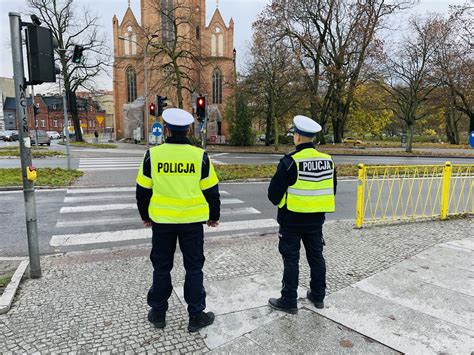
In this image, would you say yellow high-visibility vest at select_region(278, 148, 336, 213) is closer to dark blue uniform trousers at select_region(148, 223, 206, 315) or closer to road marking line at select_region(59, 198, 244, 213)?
dark blue uniform trousers at select_region(148, 223, 206, 315)

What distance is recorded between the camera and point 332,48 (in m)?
36.1

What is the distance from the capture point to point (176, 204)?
3084 mm

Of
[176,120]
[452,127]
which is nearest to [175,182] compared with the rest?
[176,120]

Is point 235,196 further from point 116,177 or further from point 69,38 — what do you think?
point 69,38

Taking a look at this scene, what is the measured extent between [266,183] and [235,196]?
8.72 ft

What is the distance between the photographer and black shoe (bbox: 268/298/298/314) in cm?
352

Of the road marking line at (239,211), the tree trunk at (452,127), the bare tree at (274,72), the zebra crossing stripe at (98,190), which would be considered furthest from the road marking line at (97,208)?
the tree trunk at (452,127)

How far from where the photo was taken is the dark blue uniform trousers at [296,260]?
137 inches

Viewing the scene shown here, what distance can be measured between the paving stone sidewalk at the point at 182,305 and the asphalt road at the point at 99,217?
2.70 ft

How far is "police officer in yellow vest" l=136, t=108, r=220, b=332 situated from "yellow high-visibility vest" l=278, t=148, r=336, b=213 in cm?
74

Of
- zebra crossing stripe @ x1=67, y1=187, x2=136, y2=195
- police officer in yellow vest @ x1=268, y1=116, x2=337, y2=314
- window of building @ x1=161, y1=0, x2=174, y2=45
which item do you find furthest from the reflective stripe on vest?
window of building @ x1=161, y1=0, x2=174, y2=45

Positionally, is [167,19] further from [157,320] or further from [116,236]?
[157,320]

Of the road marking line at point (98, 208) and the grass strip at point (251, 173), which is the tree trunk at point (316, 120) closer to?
the grass strip at point (251, 173)

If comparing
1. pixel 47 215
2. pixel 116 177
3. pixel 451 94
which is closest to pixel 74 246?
pixel 47 215
